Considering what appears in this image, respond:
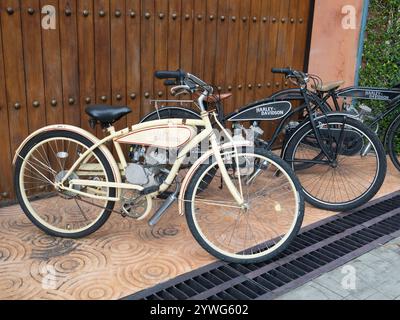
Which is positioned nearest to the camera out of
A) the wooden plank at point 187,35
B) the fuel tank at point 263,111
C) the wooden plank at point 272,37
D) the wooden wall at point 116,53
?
the wooden wall at point 116,53

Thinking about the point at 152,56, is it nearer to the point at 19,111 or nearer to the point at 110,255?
the point at 19,111

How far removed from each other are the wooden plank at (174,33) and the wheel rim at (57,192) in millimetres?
1230

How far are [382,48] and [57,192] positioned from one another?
13.0 ft

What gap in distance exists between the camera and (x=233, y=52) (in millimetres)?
4828

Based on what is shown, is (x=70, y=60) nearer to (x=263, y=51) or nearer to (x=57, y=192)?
(x=57, y=192)

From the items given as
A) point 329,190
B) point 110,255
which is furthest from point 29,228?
point 329,190

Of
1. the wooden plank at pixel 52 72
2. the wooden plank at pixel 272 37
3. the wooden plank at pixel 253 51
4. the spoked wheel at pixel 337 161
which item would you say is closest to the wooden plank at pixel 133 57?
the wooden plank at pixel 52 72

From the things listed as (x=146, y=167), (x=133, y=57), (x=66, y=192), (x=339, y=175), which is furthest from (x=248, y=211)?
(x=133, y=57)

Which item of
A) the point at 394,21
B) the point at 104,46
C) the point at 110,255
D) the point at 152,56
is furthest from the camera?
the point at 394,21

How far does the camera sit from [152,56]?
4.25m

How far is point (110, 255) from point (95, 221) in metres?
0.31

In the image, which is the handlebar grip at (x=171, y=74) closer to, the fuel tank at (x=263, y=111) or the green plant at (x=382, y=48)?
the fuel tank at (x=263, y=111)

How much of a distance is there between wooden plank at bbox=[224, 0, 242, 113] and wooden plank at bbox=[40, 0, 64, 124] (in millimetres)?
1775

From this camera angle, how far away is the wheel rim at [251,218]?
311 centimetres
